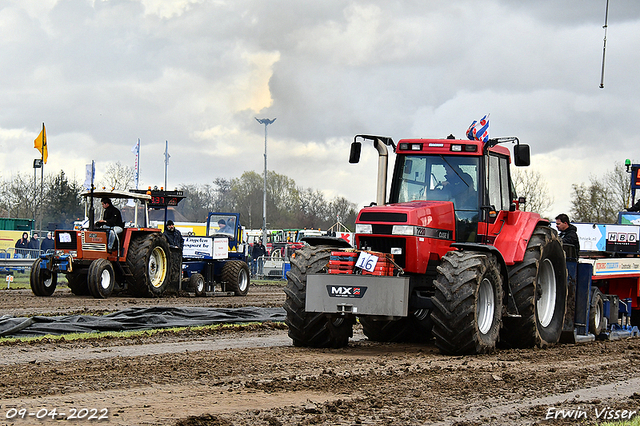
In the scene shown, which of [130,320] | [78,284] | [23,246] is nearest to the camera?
[130,320]

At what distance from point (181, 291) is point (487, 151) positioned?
1303 cm

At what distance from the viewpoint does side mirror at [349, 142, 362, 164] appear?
1020 centimetres

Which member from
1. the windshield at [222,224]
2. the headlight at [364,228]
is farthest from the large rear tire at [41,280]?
the headlight at [364,228]

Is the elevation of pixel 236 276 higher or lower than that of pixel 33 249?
lower

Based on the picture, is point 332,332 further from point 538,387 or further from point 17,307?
point 17,307

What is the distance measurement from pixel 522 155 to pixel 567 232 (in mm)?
3044

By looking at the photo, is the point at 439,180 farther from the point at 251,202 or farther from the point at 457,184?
the point at 251,202

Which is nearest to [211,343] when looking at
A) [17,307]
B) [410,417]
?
[410,417]

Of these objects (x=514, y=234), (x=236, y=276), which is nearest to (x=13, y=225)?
(x=236, y=276)

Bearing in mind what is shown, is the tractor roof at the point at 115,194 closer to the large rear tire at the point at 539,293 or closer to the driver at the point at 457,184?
the driver at the point at 457,184

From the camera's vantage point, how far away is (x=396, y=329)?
11359mm

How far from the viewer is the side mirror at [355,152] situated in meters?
10.2

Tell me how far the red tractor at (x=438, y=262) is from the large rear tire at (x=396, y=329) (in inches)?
0.6

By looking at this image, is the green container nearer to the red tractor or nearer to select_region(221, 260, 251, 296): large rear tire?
select_region(221, 260, 251, 296): large rear tire
